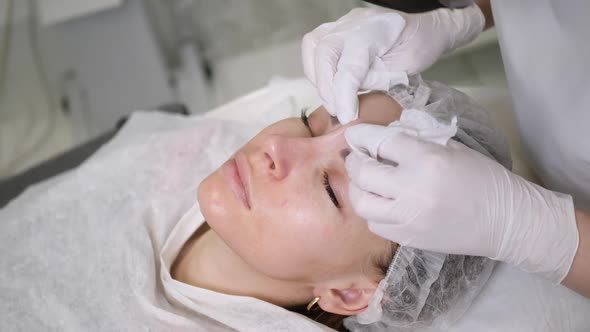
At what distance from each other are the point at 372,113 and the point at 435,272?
317 mm

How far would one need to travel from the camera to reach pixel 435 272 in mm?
989

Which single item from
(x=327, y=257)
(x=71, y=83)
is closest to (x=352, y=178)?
(x=327, y=257)

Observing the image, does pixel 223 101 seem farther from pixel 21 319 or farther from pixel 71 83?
pixel 21 319

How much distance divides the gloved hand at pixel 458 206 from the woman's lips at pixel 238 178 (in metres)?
0.24

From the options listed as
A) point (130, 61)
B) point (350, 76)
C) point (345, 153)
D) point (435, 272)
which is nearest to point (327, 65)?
point (350, 76)

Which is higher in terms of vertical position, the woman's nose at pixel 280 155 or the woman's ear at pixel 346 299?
the woman's nose at pixel 280 155

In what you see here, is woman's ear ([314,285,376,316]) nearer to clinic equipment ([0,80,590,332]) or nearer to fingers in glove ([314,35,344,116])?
clinic equipment ([0,80,590,332])

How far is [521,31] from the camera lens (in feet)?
3.33

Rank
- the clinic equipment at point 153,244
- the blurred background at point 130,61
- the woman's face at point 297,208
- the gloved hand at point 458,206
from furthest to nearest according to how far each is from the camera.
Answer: the blurred background at point 130,61
the clinic equipment at point 153,244
the woman's face at point 297,208
the gloved hand at point 458,206

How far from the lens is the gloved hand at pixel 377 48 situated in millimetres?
1030

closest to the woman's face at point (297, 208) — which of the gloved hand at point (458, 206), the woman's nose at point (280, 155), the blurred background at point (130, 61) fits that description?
the woman's nose at point (280, 155)

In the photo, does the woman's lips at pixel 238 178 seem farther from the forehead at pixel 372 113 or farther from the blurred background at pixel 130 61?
the blurred background at pixel 130 61

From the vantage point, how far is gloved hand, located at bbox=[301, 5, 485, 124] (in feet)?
3.38

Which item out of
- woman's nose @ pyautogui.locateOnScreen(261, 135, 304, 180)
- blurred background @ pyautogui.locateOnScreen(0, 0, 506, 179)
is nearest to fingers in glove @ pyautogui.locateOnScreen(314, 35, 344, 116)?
woman's nose @ pyautogui.locateOnScreen(261, 135, 304, 180)
